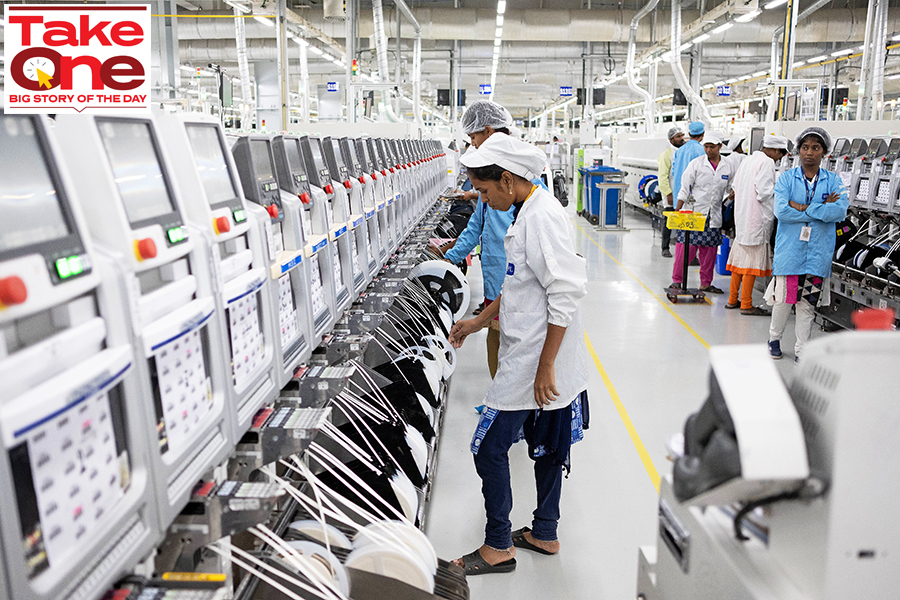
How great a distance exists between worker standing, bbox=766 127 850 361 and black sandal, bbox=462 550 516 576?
148 inches

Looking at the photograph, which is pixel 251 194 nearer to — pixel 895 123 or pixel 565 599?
pixel 565 599

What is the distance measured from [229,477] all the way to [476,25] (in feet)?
49.5

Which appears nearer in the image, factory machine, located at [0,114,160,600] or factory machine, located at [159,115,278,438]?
factory machine, located at [0,114,160,600]

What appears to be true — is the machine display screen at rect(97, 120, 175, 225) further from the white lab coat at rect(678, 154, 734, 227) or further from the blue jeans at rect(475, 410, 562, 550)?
the white lab coat at rect(678, 154, 734, 227)

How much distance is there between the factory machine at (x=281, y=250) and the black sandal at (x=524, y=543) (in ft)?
4.25

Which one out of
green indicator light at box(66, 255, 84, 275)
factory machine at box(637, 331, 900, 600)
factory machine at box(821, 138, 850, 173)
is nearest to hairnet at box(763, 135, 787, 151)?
factory machine at box(821, 138, 850, 173)

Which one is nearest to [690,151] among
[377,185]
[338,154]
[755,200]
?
[755,200]

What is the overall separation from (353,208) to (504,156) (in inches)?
55.9

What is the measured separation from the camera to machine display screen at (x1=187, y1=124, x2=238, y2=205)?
211 cm

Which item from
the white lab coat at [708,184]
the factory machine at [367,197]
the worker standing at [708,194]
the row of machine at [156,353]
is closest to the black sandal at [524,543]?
the row of machine at [156,353]

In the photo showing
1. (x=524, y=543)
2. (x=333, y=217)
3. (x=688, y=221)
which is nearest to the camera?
(x=524, y=543)

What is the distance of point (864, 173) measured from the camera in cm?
684

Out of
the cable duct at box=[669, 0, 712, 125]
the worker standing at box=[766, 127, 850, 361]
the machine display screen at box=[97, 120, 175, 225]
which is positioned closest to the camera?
the machine display screen at box=[97, 120, 175, 225]

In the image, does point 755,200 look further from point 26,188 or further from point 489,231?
point 26,188
